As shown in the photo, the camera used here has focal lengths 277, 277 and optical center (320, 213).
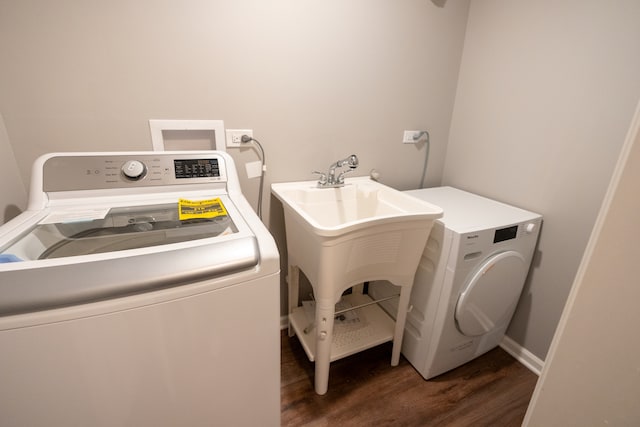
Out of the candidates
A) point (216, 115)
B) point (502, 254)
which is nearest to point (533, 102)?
point (502, 254)

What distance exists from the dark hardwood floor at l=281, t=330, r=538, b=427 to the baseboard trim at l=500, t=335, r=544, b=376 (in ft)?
0.11

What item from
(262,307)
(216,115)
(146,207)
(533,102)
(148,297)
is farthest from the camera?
(533,102)

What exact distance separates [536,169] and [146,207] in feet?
6.10

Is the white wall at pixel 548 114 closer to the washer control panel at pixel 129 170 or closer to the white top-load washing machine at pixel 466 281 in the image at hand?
the white top-load washing machine at pixel 466 281

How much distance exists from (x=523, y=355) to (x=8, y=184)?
2676mm

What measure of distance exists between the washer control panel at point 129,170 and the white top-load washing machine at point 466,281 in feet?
3.54

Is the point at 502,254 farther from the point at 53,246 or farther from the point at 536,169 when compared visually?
the point at 53,246

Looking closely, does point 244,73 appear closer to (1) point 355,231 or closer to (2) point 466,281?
(1) point 355,231

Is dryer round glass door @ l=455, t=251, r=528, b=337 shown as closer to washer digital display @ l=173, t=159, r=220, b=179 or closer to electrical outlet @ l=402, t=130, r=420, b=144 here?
electrical outlet @ l=402, t=130, r=420, b=144

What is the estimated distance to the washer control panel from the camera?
0.98 m

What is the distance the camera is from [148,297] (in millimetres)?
608

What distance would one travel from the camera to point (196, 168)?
3.71ft

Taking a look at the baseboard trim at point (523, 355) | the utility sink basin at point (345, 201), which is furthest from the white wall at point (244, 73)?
the baseboard trim at point (523, 355)

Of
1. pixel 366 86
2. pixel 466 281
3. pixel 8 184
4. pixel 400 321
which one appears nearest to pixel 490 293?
pixel 466 281
